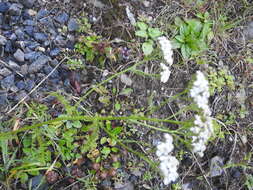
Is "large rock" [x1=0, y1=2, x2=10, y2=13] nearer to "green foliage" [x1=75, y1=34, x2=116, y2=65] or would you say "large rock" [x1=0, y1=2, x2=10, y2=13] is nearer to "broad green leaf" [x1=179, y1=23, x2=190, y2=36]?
"green foliage" [x1=75, y1=34, x2=116, y2=65]

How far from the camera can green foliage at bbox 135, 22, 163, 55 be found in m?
2.76

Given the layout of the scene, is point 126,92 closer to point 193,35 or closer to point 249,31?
point 193,35

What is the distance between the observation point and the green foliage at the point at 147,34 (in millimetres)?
2764

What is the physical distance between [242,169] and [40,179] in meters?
1.64

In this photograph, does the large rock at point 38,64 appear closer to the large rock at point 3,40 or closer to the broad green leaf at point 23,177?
the large rock at point 3,40

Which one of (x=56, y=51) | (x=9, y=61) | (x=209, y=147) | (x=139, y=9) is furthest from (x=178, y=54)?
(x=9, y=61)

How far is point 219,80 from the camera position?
295cm

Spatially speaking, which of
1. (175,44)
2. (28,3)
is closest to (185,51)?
(175,44)

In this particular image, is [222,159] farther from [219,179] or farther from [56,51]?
[56,51]

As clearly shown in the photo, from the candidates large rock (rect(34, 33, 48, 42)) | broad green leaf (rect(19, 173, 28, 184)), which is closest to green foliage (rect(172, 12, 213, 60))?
large rock (rect(34, 33, 48, 42))

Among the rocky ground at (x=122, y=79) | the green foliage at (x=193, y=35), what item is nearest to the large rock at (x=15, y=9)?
the rocky ground at (x=122, y=79)

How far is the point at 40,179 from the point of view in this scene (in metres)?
2.21

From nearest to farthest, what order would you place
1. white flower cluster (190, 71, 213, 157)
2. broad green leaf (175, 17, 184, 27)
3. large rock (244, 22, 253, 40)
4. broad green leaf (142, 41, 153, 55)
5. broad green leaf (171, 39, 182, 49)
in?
white flower cluster (190, 71, 213, 157)
broad green leaf (142, 41, 153, 55)
broad green leaf (171, 39, 182, 49)
broad green leaf (175, 17, 184, 27)
large rock (244, 22, 253, 40)

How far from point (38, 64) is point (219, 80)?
1519 millimetres
